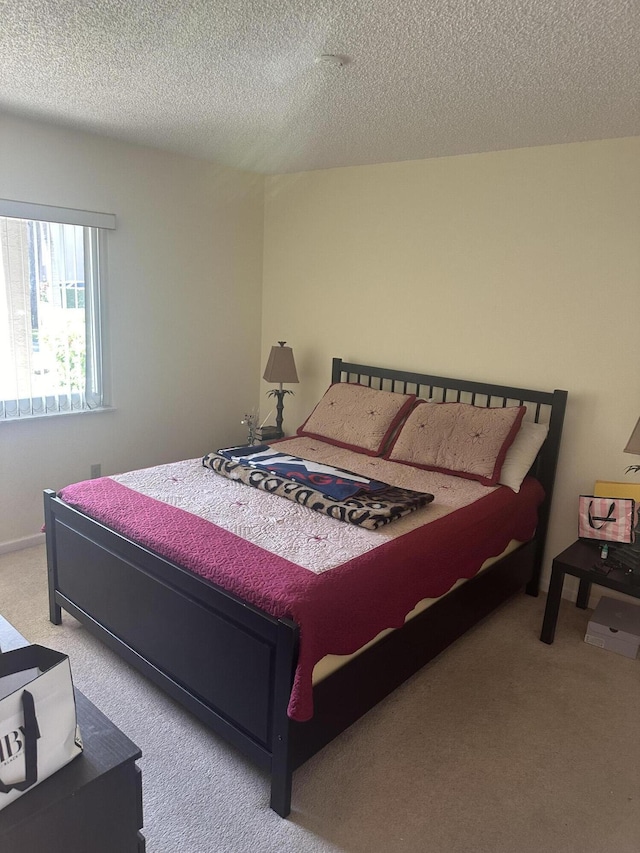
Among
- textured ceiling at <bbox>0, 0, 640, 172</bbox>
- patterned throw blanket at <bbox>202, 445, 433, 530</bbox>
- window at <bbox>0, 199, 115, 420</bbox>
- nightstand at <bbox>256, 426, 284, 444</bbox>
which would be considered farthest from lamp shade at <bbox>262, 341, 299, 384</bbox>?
textured ceiling at <bbox>0, 0, 640, 172</bbox>

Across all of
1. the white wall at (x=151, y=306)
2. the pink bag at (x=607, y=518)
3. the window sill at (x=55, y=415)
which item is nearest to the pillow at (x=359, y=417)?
the white wall at (x=151, y=306)

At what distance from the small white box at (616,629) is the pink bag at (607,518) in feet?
1.21

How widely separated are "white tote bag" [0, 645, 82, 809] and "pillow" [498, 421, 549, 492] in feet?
7.56

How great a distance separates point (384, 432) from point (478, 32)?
2027 mm

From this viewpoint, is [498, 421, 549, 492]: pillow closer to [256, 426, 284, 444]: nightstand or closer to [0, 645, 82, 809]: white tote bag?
[256, 426, 284, 444]: nightstand

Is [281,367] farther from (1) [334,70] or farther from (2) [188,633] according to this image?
(2) [188,633]

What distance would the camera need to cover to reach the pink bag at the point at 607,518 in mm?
Result: 2717

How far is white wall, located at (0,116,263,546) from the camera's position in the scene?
3.31 meters

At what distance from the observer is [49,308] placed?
3.32m

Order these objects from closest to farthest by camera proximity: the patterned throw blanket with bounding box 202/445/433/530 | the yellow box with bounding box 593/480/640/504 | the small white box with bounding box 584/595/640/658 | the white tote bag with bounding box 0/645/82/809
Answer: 1. the white tote bag with bounding box 0/645/82/809
2. the patterned throw blanket with bounding box 202/445/433/530
3. the small white box with bounding box 584/595/640/658
4. the yellow box with bounding box 593/480/640/504

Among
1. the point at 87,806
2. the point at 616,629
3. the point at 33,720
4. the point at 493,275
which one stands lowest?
the point at 616,629

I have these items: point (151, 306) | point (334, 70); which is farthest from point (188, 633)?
point (151, 306)

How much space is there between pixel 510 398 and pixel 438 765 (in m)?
1.92

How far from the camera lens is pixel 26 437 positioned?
3.37 m
